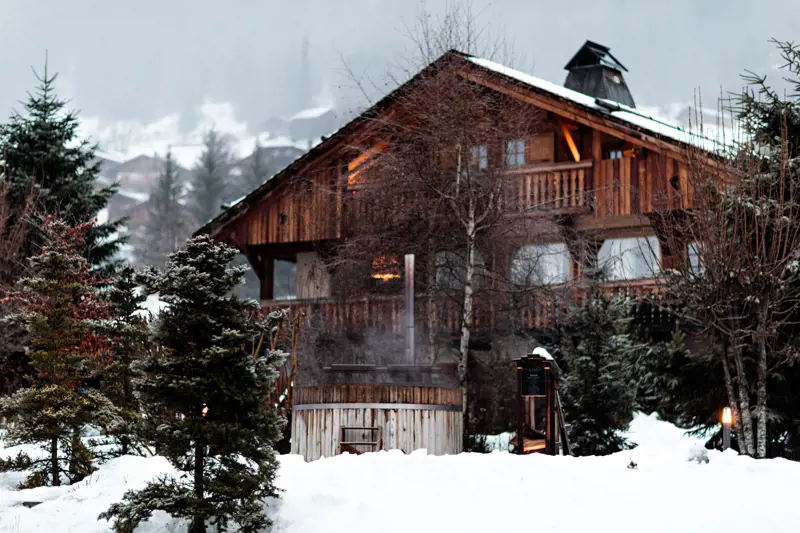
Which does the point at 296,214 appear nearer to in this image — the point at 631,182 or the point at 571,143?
the point at 571,143

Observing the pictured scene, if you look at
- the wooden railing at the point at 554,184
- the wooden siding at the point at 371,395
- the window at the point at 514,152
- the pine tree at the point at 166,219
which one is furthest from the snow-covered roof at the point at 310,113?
the wooden siding at the point at 371,395

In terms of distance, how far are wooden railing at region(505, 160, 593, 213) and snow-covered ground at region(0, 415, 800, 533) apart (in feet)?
38.0

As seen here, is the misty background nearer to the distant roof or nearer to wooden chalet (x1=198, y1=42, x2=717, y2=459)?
the distant roof

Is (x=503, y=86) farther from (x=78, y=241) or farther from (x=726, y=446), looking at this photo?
(x=726, y=446)

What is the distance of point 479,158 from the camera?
22250 millimetres

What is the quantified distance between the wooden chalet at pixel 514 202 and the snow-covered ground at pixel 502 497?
635 centimetres

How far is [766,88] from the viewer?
658 inches

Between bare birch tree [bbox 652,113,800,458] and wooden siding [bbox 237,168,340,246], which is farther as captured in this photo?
wooden siding [bbox 237,168,340,246]

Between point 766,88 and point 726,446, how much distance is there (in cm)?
645

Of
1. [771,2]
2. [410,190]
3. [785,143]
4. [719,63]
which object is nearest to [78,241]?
[410,190]

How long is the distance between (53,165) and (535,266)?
13.1 metres

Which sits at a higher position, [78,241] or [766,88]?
[766,88]

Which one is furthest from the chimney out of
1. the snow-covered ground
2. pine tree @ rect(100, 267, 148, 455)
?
the snow-covered ground

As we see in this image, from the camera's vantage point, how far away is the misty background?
136m
